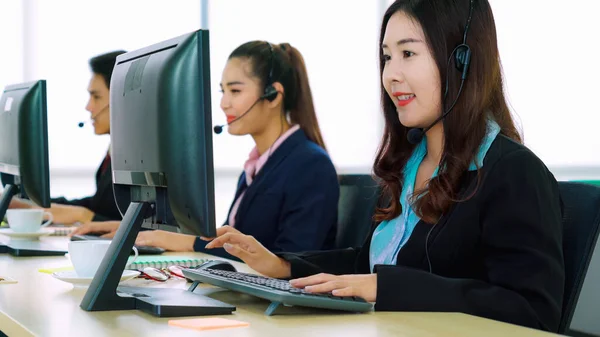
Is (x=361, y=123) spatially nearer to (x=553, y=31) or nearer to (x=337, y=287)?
(x=553, y=31)

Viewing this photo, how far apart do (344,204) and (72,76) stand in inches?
105

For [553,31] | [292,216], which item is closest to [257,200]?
[292,216]

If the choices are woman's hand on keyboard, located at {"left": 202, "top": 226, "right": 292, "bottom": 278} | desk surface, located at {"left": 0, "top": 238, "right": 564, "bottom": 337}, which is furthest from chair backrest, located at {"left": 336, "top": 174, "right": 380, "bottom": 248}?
desk surface, located at {"left": 0, "top": 238, "right": 564, "bottom": 337}

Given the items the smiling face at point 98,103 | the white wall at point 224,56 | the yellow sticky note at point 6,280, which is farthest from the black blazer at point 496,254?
the white wall at point 224,56

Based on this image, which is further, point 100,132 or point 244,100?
point 100,132

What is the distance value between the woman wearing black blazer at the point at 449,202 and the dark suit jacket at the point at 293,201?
55 cm

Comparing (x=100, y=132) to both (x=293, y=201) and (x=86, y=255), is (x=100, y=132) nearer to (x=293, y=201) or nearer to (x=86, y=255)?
(x=293, y=201)

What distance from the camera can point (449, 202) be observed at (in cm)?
139

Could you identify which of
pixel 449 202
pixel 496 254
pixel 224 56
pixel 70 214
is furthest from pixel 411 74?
pixel 224 56

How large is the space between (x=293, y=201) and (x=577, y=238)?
3.71 feet

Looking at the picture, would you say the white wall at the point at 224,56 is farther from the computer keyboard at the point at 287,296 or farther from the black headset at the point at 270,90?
the computer keyboard at the point at 287,296

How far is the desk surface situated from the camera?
103 centimetres

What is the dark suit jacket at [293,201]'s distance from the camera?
2.25 metres

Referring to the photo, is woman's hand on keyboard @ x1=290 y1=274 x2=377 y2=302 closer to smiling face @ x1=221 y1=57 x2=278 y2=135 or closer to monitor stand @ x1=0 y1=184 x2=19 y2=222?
monitor stand @ x1=0 y1=184 x2=19 y2=222
